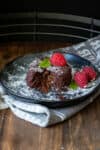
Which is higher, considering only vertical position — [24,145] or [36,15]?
[36,15]

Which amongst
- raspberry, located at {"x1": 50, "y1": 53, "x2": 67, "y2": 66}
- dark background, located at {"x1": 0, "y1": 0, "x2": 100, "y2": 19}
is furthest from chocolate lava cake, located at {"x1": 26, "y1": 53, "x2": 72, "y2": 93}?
dark background, located at {"x1": 0, "y1": 0, "x2": 100, "y2": 19}

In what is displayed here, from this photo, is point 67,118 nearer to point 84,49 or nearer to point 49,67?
point 49,67

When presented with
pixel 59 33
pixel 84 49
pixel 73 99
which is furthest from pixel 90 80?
pixel 59 33

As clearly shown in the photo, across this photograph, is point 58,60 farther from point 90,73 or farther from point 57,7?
point 57,7

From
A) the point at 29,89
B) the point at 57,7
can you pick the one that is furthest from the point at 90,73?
the point at 57,7

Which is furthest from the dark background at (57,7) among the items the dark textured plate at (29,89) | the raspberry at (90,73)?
the raspberry at (90,73)
